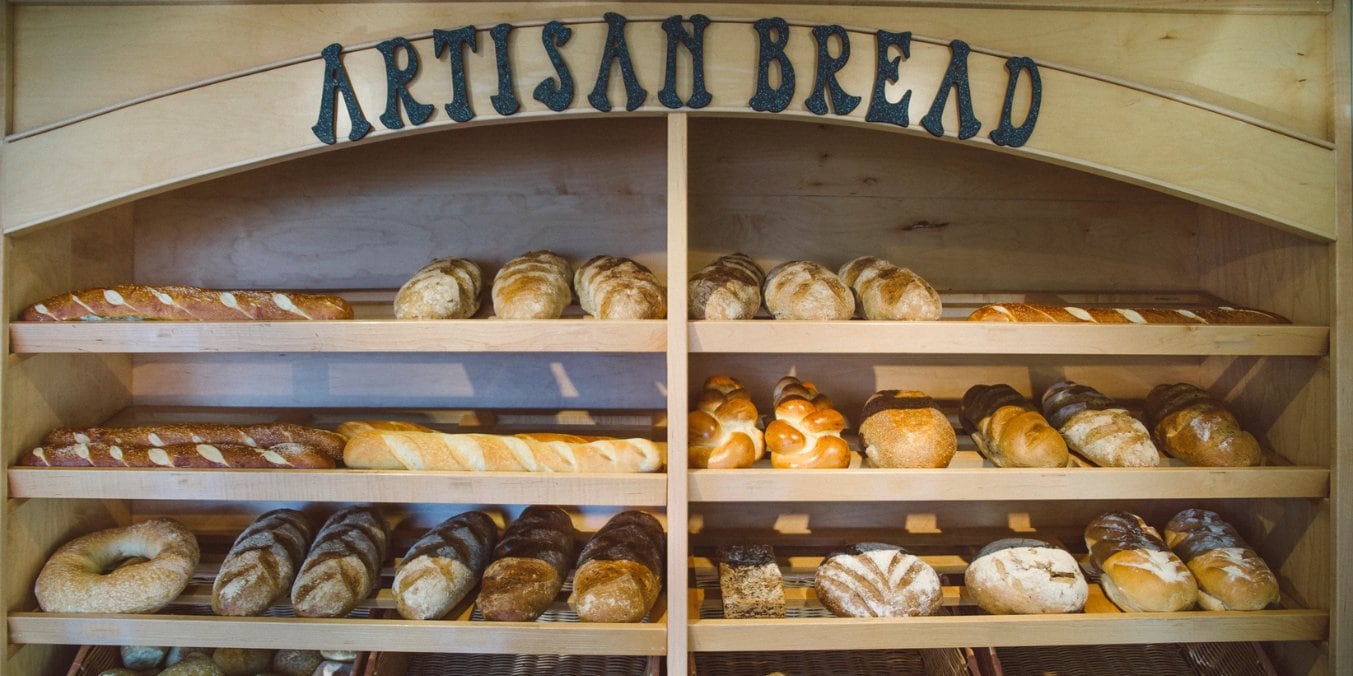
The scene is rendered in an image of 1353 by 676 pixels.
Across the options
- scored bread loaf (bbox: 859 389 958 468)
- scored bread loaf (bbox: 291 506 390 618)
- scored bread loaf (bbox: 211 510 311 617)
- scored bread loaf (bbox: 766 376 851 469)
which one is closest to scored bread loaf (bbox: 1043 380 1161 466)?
scored bread loaf (bbox: 859 389 958 468)

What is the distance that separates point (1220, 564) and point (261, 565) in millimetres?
2822

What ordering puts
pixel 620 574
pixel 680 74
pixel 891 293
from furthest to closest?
pixel 891 293 < pixel 620 574 < pixel 680 74

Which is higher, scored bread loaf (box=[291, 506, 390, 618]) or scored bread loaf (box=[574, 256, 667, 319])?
scored bread loaf (box=[574, 256, 667, 319])

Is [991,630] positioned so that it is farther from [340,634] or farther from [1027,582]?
[340,634]

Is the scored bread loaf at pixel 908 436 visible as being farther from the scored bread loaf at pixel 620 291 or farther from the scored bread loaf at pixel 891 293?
the scored bread loaf at pixel 620 291

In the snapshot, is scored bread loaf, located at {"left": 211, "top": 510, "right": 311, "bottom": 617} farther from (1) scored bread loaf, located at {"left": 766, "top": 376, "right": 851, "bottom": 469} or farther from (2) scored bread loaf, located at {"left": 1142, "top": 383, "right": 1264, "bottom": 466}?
(2) scored bread loaf, located at {"left": 1142, "top": 383, "right": 1264, "bottom": 466}

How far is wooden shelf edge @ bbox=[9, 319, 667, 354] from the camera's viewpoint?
2.12 meters

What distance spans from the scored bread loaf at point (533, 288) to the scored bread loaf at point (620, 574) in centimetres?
72

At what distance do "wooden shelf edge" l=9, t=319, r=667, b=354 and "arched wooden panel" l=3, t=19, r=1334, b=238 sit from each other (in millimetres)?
373

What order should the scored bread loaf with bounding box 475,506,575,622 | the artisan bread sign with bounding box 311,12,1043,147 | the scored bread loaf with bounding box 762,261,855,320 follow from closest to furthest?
the artisan bread sign with bounding box 311,12,1043,147 < the scored bread loaf with bounding box 475,506,575,622 < the scored bread loaf with bounding box 762,261,855,320

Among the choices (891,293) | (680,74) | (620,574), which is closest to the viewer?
(680,74)

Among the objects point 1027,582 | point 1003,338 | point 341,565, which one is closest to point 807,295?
point 1003,338

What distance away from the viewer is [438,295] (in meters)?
2.37

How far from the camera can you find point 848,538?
9.40 feet
